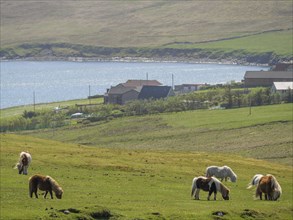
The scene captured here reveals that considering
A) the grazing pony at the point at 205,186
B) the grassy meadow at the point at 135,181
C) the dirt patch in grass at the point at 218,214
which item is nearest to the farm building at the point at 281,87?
the grassy meadow at the point at 135,181

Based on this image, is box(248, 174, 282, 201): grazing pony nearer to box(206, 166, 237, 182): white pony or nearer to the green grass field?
box(206, 166, 237, 182): white pony

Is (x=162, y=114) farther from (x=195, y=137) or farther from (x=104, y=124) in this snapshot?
(x=195, y=137)

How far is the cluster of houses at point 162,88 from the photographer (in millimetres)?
118812

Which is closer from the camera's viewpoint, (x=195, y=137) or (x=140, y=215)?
(x=140, y=215)

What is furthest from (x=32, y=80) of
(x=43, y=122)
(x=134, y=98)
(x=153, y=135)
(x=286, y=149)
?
(x=286, y=149)

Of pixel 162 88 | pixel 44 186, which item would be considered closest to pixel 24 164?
pixel 44 186

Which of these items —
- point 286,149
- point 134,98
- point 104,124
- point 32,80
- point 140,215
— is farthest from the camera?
point 32,80

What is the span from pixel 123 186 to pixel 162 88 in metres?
91.8

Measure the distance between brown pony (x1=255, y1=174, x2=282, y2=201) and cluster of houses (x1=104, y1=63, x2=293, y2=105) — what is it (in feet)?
258

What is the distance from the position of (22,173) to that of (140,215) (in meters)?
8.65

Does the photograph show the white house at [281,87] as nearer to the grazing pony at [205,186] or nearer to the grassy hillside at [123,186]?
the grassy hillside at [123,186]

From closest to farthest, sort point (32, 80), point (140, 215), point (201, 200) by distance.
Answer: point (140, 215) < point (201, 200) < point (32, 80)

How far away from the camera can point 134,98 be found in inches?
4833

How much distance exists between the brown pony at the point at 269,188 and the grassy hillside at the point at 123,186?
42 centimetres
